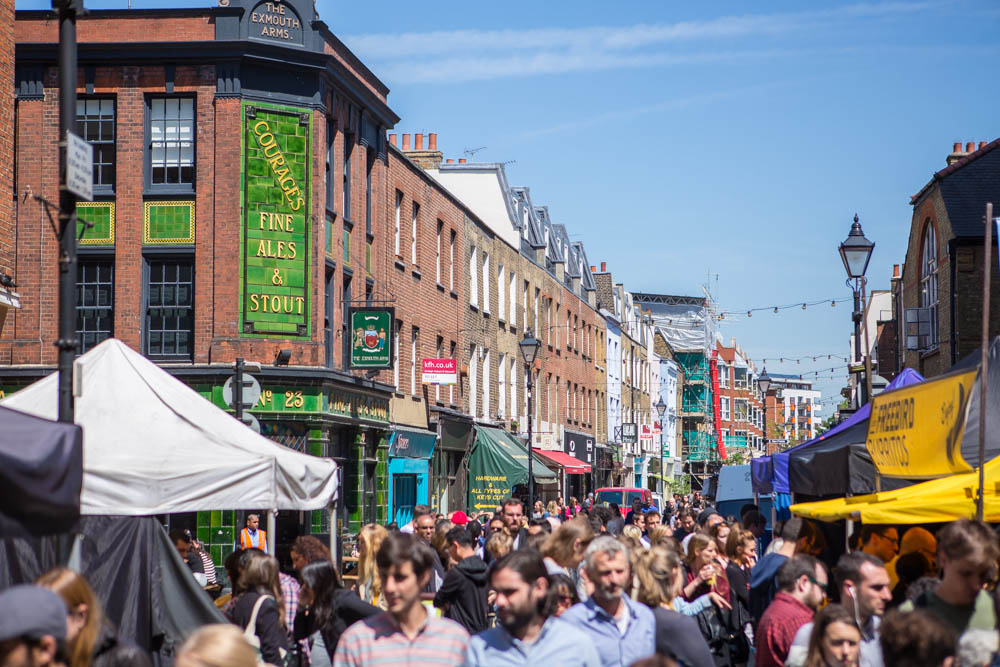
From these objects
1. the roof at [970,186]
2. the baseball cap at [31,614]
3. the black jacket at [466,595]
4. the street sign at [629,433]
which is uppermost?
the roof at [970,186]

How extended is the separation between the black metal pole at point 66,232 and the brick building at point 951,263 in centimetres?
2524

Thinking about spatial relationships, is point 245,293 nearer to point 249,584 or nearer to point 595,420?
point 249,584

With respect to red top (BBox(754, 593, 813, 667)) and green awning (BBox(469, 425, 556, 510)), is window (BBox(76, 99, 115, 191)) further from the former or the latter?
red top (BBox(754, 593, 813, 667))

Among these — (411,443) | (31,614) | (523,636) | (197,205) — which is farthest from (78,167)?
(411,443)

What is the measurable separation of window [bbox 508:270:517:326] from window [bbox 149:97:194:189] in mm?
19284

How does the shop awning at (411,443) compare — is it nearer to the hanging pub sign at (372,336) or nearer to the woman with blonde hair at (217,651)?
the hanging pub sign at (372,336)

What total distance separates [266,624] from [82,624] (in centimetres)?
307

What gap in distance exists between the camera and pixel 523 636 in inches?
220

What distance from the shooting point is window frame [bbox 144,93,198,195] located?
81.1ft

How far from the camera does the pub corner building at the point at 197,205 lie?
24.4 metres

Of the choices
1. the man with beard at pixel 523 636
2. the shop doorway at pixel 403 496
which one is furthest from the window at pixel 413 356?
the man with beard at pixel 523 636

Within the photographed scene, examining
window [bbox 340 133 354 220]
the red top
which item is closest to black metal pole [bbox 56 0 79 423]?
the red top

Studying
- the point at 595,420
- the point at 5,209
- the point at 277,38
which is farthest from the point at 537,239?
the point at 5,209

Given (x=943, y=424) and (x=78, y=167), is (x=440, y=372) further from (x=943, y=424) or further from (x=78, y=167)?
(x=78, y=167)
